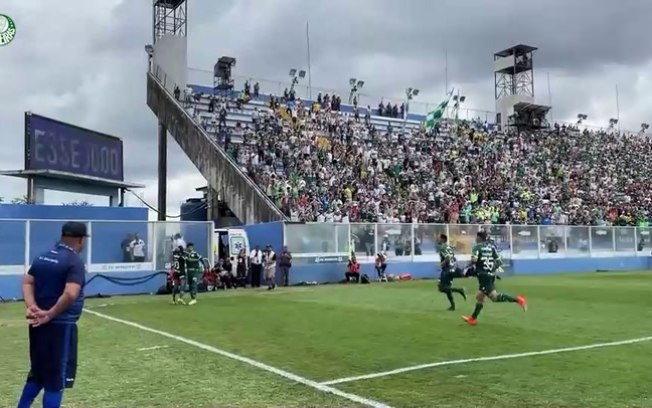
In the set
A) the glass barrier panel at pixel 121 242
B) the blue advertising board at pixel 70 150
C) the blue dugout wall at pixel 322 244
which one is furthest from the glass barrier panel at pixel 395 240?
the blue advertising board at pixel 70 150

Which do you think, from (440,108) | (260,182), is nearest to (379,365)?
(260,182)

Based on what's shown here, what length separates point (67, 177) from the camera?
28609 millimetres

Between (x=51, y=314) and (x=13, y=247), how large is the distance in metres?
20.8

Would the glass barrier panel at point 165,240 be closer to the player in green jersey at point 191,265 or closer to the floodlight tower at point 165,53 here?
the player in green jersey at point 191,265

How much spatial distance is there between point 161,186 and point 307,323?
109 feet

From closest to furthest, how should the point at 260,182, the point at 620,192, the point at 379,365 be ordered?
the point at 379,365 → the point at 260,182 → the point at 620,192

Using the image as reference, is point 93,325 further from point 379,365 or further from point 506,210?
point 506,210

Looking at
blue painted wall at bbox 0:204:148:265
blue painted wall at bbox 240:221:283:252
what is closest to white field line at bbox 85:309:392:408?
blue painted wall at bbox 0:204:148:265

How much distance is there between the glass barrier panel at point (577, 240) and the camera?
39562 millimetres

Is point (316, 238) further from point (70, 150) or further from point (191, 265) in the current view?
point (191, 265)

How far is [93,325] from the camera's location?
15250 millimetres

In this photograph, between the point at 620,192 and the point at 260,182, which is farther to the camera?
the point at 620,192
